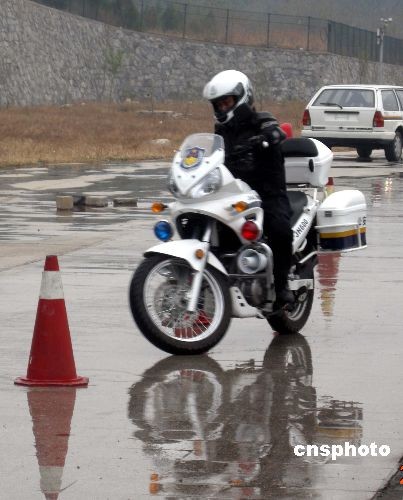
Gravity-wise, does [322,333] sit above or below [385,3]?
below

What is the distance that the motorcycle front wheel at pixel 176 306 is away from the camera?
916 cm

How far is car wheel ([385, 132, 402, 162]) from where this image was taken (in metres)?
32.7

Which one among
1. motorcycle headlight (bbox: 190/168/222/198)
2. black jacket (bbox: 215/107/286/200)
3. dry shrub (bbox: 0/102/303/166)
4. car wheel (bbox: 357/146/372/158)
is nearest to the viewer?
motorcycle headlight (bbox: 190/168/222/198)

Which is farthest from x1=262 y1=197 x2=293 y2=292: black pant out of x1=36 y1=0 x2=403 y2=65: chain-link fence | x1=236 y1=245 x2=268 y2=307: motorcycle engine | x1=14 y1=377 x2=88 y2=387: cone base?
x1=36 y1=0 x2=403 y2=65: chain-link fence

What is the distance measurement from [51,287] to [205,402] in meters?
1.23

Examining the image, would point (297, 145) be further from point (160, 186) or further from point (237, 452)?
point (160, 186)

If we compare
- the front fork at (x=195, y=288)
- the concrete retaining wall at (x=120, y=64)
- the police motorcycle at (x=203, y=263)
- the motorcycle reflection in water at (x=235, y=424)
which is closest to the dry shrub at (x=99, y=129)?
the concrete retaining wall at (x=120, y=64)

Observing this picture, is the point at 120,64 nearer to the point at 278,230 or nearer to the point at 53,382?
the point at 278,230

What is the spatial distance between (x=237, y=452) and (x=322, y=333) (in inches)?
139

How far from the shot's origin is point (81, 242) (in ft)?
51.3

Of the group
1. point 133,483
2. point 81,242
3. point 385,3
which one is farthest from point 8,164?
point 385,3

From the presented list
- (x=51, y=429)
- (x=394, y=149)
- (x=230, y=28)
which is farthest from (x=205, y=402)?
(x=230, y=28)

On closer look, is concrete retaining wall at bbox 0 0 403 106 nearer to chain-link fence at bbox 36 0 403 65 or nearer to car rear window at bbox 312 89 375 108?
chain-link fence at bbox 36 0 403 65

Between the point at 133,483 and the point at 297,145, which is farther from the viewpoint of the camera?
the point at 297,145
